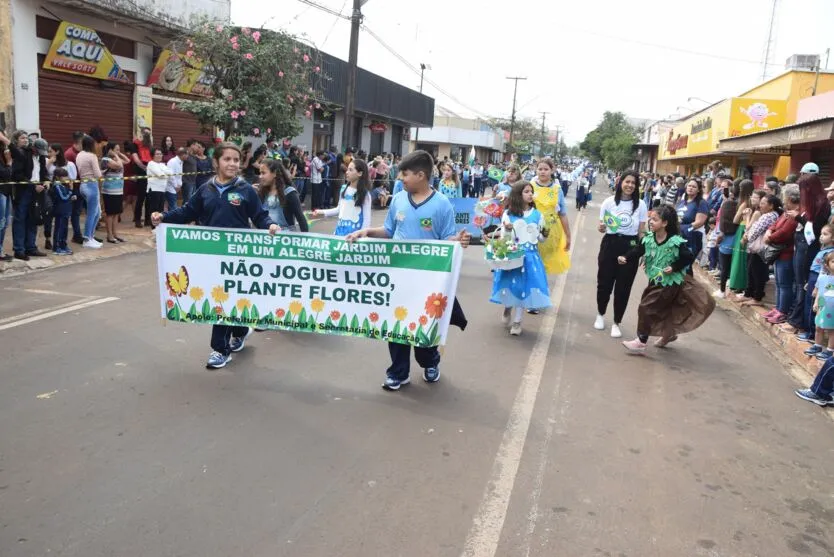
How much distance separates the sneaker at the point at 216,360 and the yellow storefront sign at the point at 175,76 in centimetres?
1277

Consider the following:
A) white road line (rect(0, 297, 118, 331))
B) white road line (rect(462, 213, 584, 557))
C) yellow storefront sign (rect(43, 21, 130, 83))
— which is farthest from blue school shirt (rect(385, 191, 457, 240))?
yellow storefront sign (rect(43, 21, 130, 83))

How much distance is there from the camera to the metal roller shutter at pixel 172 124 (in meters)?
19.0

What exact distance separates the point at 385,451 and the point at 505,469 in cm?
75

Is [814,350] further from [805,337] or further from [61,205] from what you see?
[61,205]

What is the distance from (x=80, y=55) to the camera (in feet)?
50.7

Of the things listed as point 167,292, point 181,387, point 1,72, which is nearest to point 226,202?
point 167,292

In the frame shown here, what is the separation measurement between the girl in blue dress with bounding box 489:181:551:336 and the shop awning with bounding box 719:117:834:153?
7.31 metres

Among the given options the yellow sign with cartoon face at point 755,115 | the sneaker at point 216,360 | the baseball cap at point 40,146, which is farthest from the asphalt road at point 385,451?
the yellow sign with cartoon face at point 755,115

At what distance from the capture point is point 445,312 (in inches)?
205

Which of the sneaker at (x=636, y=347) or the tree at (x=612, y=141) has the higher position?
the tree at (x=612, y=141)

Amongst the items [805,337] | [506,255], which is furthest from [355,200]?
[805,337]

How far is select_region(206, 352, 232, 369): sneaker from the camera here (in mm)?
5699

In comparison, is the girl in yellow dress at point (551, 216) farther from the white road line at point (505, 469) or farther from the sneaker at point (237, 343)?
the sneaker at point (237, 343)

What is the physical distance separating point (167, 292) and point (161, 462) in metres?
2.03
